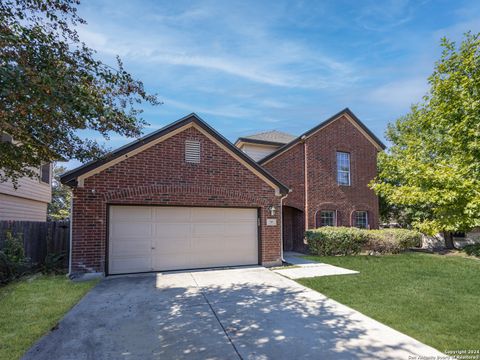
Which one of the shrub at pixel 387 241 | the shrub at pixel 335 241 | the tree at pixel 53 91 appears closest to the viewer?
the tree at pixel 53 91

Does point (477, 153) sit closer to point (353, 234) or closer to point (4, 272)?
point (353, 234)

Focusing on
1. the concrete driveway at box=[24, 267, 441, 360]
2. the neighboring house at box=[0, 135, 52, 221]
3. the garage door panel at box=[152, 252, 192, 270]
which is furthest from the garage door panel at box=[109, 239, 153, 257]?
the neighboring house at box=[0, 135, 52, 221]

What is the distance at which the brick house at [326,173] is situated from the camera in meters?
15.4

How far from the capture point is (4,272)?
8242mm

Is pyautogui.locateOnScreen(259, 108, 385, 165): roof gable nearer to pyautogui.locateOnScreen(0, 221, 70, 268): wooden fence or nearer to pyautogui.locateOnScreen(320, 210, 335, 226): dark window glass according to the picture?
pyautogui.locateOnScreen(320, 210, 335, 226): dark window glass

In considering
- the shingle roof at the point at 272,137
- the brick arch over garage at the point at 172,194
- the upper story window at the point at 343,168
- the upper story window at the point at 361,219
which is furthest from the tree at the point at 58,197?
the upper story window at the point at 361,219

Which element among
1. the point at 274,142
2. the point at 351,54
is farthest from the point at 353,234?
the point at 351,54

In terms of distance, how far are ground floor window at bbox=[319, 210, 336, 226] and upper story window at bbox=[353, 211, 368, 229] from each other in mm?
1653

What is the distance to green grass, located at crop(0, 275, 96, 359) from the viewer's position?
14.3ft

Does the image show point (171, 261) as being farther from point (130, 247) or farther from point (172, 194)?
point (172, 194)

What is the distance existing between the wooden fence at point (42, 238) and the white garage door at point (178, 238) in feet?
6.94

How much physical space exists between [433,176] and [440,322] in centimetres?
274

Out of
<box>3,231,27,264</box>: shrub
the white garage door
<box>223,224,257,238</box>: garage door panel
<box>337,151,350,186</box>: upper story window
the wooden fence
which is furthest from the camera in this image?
<box>337,151,350,186</box>: upper story window

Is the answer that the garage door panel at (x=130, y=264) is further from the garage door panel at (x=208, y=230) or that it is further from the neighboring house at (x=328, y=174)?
the neighboring house at (x=328, y=174)
